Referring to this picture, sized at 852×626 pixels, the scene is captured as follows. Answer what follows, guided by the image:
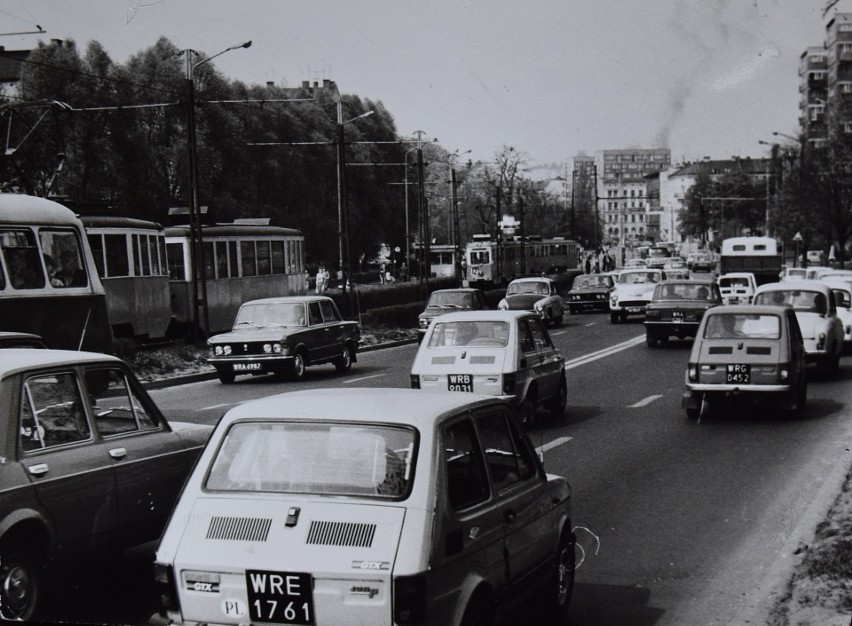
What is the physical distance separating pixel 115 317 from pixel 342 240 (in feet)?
39.3

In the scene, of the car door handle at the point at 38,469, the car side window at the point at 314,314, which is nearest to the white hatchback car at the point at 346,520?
the car door handle at the point at 38,469

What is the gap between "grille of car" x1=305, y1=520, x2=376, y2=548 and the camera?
15.6 ft

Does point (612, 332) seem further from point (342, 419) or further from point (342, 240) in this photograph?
point (342, 419)

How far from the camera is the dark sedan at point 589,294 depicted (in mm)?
48812

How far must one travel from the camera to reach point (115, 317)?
27.8 meters

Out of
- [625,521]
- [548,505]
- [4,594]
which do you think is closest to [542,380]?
[625,521]

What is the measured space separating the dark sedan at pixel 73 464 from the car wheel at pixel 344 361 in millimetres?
17652

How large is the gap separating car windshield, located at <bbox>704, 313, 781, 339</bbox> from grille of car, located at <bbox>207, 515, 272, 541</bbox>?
12.5m

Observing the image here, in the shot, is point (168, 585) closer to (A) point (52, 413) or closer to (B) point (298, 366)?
(A) point (52, 413)

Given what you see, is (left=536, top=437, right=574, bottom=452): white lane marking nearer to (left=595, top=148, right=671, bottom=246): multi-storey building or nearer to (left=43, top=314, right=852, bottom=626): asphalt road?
(left=43, top=314, right=852, bottom=626): asphalt road

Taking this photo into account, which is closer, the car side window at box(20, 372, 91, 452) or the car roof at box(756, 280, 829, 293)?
the car side window at box(20, 372, 91, 452)

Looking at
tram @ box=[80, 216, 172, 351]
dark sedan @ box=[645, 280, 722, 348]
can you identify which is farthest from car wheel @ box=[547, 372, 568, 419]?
dark sedan @ box=[645, 280, 722, 348]

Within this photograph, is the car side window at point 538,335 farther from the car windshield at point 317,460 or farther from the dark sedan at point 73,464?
the car windshield at point 317,460

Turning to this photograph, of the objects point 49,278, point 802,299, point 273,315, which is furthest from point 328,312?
point 49,278
